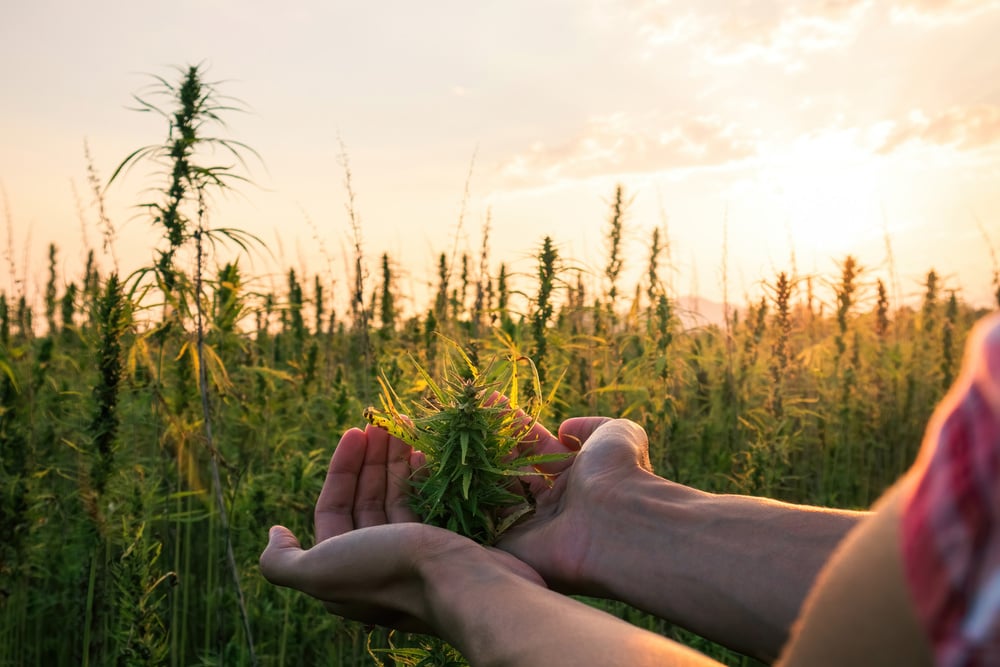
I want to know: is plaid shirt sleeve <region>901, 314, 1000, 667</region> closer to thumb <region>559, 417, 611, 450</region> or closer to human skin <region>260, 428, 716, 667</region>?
human skin <region>260, 428, 716, 667</region>

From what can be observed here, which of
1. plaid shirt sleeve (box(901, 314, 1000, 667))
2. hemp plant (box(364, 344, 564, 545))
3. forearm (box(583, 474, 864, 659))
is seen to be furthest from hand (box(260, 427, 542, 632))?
plaid shirt sleeve (box(901, 314, 1000, 667))

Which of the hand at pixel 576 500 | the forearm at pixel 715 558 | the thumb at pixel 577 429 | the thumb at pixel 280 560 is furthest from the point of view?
the thumb at pixel 577 429

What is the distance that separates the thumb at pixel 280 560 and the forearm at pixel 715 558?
2.33 ft

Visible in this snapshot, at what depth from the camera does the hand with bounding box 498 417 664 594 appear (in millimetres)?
1791

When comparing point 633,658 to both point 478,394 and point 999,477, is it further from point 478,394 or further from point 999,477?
point 478,394

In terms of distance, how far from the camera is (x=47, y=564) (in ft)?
11.4

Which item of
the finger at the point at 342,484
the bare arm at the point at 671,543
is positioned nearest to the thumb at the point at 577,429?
the bare arm at the point at 671,543

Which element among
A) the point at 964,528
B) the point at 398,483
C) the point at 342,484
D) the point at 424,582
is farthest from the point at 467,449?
the point at 964,528

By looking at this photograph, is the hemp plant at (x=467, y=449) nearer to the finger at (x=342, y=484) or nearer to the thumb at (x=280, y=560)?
the finger at (x=342, y=484)

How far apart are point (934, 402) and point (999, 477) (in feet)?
Answer: 22.7

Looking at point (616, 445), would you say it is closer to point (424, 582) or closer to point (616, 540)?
point (616, 540)

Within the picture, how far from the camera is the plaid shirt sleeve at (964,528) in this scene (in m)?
0.41

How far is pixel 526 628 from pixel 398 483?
2.67 ft

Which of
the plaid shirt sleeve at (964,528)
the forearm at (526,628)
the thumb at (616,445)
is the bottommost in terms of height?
the forearm at (526,628)
